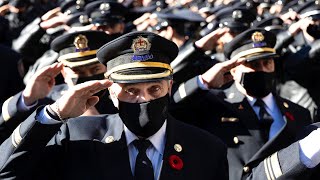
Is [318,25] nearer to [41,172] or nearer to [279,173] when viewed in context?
[279,173]

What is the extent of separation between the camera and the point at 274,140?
428cm

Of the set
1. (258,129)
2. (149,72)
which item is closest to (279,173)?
(149,72)

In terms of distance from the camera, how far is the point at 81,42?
190 inches

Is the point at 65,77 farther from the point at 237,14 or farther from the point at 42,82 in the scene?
the point at 237,14

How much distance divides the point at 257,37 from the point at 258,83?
0.47 m

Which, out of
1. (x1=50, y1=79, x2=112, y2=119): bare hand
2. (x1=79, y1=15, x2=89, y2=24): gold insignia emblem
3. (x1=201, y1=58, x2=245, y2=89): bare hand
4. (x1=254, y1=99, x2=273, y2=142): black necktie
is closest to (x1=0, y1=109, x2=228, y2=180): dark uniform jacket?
(x1=50, y1=79, x2=112, y2=119): bare hand

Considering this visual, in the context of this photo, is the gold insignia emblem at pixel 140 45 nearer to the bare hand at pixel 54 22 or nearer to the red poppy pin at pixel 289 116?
the red poppy pin at pixel 289 116

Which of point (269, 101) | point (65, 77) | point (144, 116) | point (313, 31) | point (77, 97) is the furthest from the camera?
point (313, 31)

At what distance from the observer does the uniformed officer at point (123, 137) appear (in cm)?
310

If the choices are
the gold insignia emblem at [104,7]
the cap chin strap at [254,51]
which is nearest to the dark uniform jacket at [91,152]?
the cap chin strap at [254,51]

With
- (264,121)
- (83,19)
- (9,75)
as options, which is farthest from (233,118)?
(83,19)

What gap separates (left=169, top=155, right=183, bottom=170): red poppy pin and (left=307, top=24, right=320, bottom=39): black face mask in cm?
360

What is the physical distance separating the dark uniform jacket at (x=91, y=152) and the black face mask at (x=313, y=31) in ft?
10.9

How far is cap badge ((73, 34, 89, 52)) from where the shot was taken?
4.78 m
